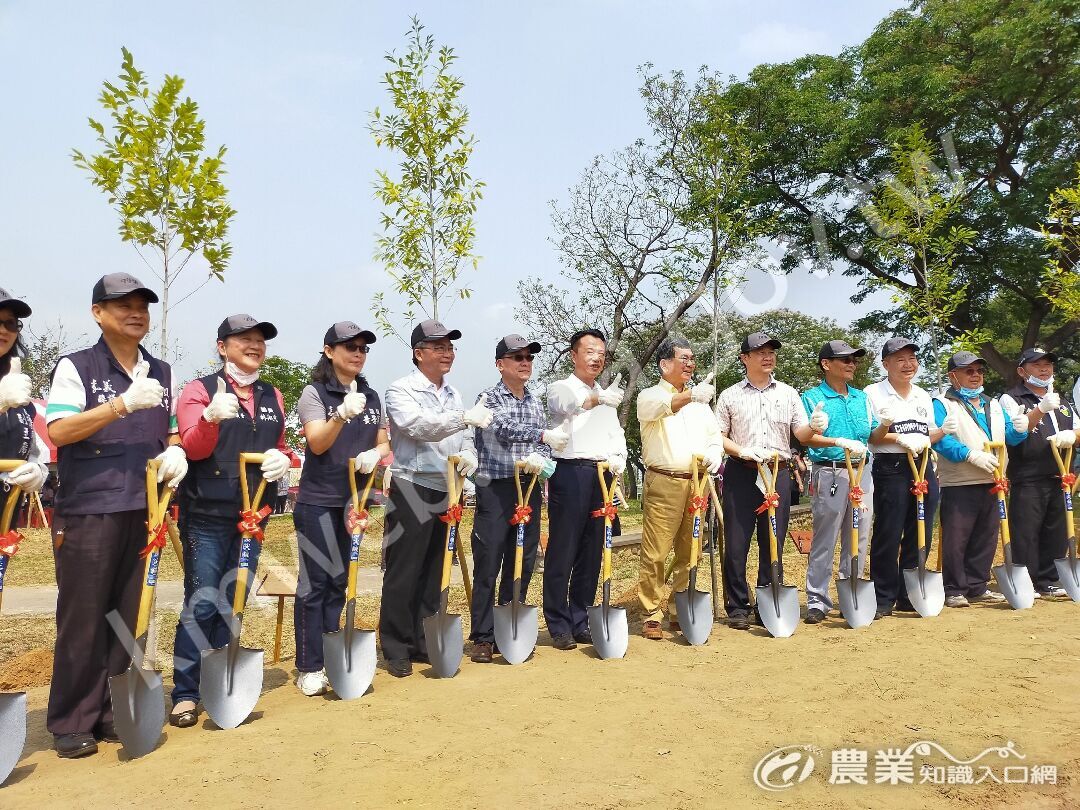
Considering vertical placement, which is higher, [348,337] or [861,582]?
[348,337]

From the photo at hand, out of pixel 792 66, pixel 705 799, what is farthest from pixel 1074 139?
pixel 705 799

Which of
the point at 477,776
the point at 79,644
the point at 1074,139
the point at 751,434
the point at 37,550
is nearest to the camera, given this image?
the point at 477,776

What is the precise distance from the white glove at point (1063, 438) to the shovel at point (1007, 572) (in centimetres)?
46

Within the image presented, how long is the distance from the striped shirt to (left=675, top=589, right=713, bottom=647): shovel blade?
3.89 ft

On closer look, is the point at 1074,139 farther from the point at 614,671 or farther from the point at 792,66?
the point at 614,671

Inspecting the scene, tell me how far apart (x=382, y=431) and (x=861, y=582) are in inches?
145

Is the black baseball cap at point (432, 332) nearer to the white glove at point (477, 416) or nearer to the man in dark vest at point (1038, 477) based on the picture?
the white glove at point (477, 416)

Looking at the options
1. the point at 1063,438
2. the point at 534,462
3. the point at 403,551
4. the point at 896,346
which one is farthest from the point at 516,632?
the point at 1063,438

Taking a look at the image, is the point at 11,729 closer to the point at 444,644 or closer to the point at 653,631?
the point at 444,644

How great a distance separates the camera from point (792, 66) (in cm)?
1933

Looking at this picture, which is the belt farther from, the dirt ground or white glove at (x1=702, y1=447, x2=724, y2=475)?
the dirt ground

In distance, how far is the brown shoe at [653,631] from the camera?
226 inches

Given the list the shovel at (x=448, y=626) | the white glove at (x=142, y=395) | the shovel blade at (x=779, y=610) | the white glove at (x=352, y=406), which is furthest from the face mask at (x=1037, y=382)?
the white glove at (x=142, y=395)

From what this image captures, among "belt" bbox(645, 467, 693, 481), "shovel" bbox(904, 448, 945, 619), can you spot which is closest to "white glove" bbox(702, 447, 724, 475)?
"belt" bbox(645, 467, 693, 481)
